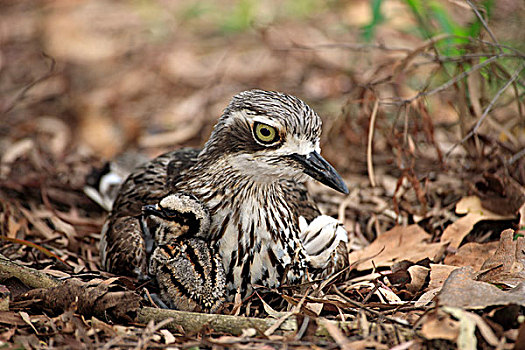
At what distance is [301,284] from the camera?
3234 mm

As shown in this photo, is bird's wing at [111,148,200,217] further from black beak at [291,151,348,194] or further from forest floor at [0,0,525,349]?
black beak at [291,151,348,194]

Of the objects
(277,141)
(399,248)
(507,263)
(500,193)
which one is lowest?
(399,248)

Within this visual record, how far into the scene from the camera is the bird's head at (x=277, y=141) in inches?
124

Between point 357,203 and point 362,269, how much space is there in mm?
989

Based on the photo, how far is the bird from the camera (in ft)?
10.4

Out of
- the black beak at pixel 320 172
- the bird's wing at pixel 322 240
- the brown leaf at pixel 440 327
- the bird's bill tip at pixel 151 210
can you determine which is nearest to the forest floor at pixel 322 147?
the brown leaf at pixel 440 327

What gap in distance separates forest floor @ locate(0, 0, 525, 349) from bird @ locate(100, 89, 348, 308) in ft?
0.53

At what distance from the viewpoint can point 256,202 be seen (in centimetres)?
338

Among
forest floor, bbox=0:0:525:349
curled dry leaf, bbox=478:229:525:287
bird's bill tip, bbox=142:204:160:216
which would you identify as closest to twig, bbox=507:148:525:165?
forest floor, bbox=0:0:525:349

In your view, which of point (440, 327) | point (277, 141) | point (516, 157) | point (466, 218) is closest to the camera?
point (440, 327)

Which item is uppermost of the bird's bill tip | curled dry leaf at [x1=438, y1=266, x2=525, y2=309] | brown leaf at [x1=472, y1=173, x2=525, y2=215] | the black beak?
the black beak

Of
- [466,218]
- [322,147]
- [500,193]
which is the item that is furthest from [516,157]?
[322,147]

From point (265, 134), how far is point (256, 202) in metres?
0.42

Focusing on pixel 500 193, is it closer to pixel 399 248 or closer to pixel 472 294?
pixel 399 248
